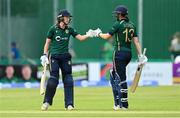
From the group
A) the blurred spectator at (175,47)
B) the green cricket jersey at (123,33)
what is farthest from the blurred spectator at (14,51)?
the green cricket jersey at (123,33)

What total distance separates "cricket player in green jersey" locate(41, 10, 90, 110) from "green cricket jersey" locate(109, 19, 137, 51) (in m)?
0.89

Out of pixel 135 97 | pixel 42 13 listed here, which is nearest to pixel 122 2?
pixel 42 13

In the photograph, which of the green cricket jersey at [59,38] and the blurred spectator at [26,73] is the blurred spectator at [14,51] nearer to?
the blurred spectator at [26,73]

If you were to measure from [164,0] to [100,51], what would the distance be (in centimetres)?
354

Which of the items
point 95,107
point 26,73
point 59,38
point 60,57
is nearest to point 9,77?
point 26,73

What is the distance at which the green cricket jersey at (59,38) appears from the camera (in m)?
16.6

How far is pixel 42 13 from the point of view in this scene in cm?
3262

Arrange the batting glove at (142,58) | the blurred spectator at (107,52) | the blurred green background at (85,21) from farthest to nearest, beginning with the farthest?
1. the blurred spectator at (107,52)
2. the blurred green background at (85,21)
3. the batting glove at (142,58)

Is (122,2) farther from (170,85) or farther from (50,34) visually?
(50,34)

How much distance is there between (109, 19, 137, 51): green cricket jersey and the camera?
54.4ft

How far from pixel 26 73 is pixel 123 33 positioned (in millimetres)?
13940

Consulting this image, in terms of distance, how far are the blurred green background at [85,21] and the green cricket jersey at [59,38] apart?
1462 cm

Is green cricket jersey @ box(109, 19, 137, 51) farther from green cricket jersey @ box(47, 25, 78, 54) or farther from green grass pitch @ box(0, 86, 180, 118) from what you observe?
green grass pitch @ box(0, 86, 180, 118)

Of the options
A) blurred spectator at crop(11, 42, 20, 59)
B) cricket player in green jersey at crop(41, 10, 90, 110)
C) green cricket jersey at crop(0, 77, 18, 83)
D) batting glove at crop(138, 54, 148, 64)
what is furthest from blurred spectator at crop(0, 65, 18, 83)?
cricket player in green jersey at crop(41, 10, 90, 110)
